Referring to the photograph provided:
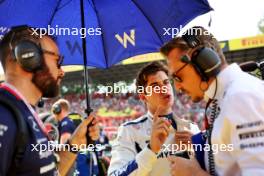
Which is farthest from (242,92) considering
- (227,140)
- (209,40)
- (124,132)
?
(124,132)

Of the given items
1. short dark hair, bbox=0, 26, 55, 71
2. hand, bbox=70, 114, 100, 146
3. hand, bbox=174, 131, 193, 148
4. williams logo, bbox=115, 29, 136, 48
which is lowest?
hand, bbox=174, 131, 193, 148

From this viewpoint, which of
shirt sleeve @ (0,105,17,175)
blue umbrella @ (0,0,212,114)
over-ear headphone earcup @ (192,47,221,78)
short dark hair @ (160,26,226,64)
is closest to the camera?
shirt sleeve @ (0,105,17,175)

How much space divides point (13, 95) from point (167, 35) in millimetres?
1481

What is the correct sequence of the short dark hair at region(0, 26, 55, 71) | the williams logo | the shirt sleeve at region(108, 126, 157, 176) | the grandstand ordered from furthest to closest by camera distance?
the grandstand, the williams logo, the shirt sleeve at region(108, 126, 157, 176), the short dark hair at region(0, 26, 55, 71)

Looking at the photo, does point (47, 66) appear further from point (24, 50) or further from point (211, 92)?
point (211, 92)

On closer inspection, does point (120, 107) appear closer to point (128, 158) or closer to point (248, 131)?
point (128, 158)

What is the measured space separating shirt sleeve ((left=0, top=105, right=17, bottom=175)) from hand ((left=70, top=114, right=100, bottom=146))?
0.79m

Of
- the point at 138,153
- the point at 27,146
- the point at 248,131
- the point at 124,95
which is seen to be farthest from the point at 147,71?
the point at 124,95

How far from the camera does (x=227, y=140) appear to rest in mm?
1531

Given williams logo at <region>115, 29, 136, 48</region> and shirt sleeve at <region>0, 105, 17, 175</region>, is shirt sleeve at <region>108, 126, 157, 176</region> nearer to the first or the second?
williams logo at <region>115, 29, 136, 48</region>

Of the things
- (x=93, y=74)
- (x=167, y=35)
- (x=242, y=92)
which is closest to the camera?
(x=242, y=92)

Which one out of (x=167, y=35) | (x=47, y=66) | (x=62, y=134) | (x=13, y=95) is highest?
(x=167, y=35)

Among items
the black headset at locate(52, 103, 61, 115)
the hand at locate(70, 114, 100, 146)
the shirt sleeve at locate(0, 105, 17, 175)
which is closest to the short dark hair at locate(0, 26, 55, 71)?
the shirt sleeve at locate(0, 105, 17, 175)

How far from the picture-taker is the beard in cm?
194
